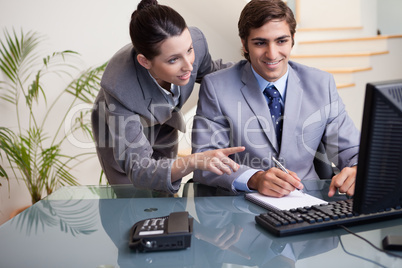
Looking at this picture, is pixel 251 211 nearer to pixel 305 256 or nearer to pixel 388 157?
pixel 305 256

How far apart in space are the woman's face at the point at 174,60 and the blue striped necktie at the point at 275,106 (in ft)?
1.20

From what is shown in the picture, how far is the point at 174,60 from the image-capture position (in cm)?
172

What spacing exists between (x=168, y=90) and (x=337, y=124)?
2.47 ft

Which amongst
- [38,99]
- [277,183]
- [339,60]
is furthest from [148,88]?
[339,60]

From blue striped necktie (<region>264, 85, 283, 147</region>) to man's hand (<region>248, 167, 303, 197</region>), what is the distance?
0.42 metres

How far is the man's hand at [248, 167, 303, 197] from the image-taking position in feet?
4.44

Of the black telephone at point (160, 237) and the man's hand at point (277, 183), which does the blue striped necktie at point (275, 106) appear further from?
the black telephone at point (160, 237)

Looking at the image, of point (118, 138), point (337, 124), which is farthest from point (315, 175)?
point (118, 138)

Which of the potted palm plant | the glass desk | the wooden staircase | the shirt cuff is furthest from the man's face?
the wooden staircase

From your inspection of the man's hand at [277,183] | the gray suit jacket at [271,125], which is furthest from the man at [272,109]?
the man's hand at [277,183]

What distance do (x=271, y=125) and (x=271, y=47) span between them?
1.04 feet

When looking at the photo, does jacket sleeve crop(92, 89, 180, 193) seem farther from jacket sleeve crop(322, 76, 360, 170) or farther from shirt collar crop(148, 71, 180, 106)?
jacket sleeve crop(322, 76, 360, 170)

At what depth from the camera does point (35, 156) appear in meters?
3.20

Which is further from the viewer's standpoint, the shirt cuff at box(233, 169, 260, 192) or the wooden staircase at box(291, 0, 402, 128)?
the wooden staircase at box(291, 0, 402, 128)
